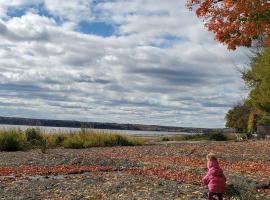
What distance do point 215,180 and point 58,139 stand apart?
24.6 metres

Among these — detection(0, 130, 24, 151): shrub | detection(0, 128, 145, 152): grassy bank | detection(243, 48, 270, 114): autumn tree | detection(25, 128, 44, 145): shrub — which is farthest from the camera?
detection(243, 48, 270, 114): autumn tree

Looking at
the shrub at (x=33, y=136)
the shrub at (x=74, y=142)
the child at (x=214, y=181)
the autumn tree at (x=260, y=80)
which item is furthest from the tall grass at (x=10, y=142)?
the child at (x=214, y=181)

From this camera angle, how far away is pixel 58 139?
115 ft

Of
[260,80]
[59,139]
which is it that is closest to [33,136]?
[59,139]

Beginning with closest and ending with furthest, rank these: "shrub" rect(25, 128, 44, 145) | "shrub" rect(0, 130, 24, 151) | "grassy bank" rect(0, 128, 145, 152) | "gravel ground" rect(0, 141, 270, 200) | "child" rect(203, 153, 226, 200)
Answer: "child" rect(203, 153, 226, 200), "gravel ground" rect(0, 141, 270, 200), "shrub" rect(0, 130, 24, 151), "grassy bank" rect(0, 128, 145, 152), "shrub" rect(25, 128, 44, 145)

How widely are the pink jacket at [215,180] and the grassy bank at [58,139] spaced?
19915mm

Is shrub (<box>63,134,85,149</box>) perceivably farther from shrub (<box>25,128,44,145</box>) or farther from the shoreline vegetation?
shrub (<box>25,128,44,145</box>)

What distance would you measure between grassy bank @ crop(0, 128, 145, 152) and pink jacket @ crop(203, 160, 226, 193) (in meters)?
19.9

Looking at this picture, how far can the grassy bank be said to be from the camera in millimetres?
30041

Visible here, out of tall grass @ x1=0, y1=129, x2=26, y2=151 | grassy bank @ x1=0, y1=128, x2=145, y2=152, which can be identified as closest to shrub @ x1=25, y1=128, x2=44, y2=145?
grassy bank @ x1=0, y1=128, x2=145, y2=152

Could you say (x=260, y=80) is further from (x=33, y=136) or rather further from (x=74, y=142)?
(x=33, y=136)

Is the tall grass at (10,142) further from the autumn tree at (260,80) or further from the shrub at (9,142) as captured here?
the autumn tree at (260,80)

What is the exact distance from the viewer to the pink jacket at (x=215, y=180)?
436 inches

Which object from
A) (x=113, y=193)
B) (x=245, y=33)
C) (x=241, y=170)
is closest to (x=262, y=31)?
(x=245, y=33)
